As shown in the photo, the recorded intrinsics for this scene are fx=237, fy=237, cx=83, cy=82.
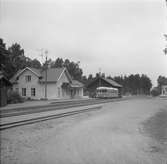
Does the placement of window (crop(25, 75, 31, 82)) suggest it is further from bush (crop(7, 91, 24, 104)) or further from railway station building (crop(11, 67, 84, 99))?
bush (crop(7, 91, 24, 104))

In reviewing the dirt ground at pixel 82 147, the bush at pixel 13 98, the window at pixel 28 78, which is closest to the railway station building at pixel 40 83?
the window at pixel 28 78

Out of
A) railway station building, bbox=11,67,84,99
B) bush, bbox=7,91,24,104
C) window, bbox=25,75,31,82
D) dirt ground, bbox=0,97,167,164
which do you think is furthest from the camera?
window, bbox=25,75,31,82

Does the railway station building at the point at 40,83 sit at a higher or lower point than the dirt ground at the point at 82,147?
higher

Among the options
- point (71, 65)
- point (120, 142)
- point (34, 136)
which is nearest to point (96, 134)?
point (120, 142)

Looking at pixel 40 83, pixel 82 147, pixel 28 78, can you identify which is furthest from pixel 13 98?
pixel 82 147

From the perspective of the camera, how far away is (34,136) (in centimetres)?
898

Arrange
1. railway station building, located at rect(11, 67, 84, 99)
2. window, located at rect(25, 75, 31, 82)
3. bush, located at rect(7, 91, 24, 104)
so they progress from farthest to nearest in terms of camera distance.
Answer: window, located at rect(25, 75, 31, 82), railway station building, located at rect(11, 67, 84, 99), bush, located at rect(7, 91, 24, 104)

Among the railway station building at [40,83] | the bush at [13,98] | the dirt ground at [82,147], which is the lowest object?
the dirt ground at [82,147]

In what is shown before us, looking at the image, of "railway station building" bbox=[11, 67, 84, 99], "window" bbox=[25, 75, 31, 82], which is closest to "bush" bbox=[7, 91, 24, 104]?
"railway station building" bbox=[11, 67, 84, 99]

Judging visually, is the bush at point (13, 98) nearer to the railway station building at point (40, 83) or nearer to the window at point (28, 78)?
the railway station building at point (40, 83)

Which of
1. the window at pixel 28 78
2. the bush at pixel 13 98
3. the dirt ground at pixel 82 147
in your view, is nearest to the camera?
the dirt ground at pixel 82 147

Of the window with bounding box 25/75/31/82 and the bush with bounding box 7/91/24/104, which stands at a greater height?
the window with bounding box 25/75/31/82

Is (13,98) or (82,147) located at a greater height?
(13,98)

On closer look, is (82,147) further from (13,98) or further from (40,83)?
(40,83)
